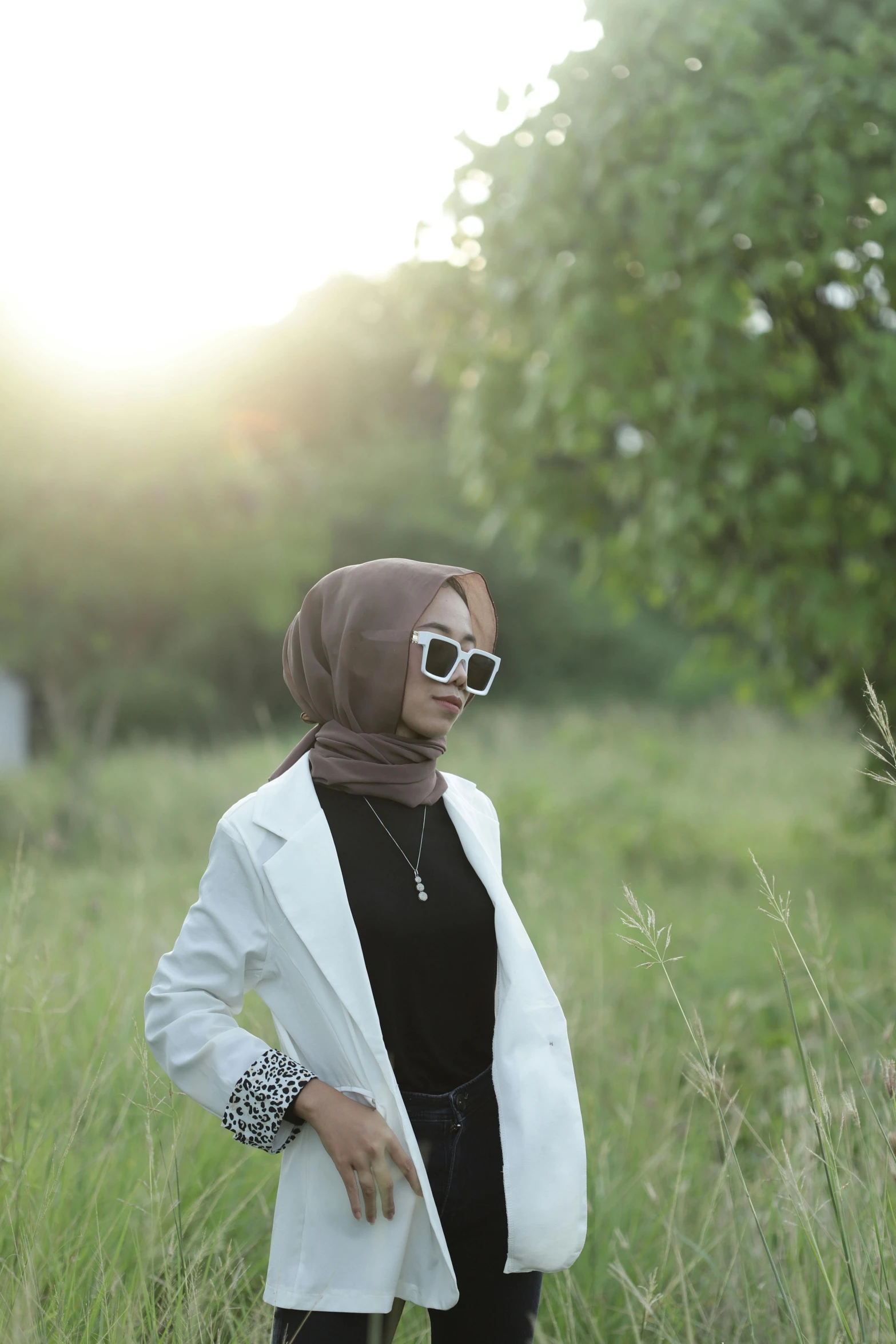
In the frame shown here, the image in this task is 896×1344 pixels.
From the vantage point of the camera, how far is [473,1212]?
1.74 m

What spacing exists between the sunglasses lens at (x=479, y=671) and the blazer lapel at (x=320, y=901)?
13.2 inches

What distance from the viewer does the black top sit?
68.1 inches

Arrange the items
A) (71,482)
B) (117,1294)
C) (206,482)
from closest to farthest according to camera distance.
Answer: (117,1294)
(71,482)
(206,482)

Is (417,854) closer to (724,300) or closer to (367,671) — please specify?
(367,671)

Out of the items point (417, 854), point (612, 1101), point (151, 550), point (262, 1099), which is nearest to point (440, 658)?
point (417, 854)

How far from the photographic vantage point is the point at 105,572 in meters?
10.3

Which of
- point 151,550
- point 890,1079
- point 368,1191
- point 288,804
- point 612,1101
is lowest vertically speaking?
point 151,550

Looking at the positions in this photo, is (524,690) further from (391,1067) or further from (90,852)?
(391,1067)

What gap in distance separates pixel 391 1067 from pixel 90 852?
644cm

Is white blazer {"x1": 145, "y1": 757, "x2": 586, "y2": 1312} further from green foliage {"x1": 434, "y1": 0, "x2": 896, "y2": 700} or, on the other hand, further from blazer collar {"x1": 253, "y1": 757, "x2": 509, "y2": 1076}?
green foliage {"x1": 434, "y1": 0, "x2": 896, "y2": 700}

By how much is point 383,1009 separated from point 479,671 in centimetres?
56

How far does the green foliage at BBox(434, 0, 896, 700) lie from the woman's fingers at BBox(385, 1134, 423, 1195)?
3486mm

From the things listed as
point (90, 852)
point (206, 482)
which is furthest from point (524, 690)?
point (90, 852)

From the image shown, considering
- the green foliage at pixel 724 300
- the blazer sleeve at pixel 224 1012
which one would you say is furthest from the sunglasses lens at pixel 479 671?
the green foliage at pixel 724 300
